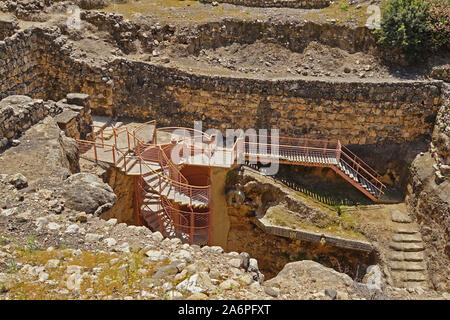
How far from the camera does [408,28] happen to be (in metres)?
15.2

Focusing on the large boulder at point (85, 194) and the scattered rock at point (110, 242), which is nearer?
the scattered rock at point (110, 242)

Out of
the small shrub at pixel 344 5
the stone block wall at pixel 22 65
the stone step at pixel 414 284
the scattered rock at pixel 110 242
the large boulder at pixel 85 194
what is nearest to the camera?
the scattered rock at pixel 110 242

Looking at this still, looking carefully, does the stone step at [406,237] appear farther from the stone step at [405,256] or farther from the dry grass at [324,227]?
the dry grass at [324,227]

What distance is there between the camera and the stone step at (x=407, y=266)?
1277 centimetres

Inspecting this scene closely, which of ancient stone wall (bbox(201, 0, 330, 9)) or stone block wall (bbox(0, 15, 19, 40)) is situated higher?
ancient stone wall (bbox(201, 0, 330, 9))

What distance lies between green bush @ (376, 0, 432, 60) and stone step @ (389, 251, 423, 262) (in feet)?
22.7

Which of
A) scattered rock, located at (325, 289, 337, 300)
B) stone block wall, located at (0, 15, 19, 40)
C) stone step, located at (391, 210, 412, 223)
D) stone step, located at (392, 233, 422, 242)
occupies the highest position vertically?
stone block wall, located at (0, 15, 19, 40)

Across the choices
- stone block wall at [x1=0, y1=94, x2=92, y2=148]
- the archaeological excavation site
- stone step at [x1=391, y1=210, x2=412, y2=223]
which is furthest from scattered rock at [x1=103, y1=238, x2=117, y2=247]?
stone step at [x1=391, y1=210, x2=412, y2=223]

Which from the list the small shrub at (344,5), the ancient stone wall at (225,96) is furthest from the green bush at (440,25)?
the small shrub at (344,5)

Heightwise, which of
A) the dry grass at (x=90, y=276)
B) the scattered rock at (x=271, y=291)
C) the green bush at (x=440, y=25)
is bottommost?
the scattered rock at (x=271, y=291)

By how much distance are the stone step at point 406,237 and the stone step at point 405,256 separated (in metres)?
0.40

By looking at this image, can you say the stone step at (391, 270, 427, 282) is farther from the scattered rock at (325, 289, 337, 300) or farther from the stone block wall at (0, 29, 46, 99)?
the stone block wall at (0, 29, 46, 99)

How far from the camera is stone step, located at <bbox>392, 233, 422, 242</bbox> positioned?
13.4m

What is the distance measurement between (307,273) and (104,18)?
45.0 feet
